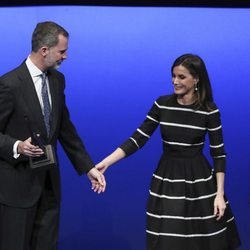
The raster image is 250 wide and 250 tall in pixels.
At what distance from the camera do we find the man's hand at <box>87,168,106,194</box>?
2.54 m

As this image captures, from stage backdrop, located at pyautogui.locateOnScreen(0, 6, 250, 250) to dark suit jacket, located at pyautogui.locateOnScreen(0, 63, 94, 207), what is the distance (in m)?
0.66

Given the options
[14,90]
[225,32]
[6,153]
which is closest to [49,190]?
[6,153]

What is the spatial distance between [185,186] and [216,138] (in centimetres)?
25

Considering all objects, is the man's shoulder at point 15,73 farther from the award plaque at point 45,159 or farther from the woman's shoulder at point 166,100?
the woman's shoulder at point 166,100

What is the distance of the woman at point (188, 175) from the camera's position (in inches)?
96.3

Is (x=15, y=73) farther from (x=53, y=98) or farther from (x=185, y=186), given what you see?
(x=185, y=186)

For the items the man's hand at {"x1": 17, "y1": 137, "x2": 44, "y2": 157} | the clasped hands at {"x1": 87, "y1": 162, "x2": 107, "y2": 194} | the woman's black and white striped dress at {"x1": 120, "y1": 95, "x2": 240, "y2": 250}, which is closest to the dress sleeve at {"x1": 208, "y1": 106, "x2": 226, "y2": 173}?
the woman's black and white striped dress at {"x1": 120, "y1": 95, "x2": 240, "y2": 250}

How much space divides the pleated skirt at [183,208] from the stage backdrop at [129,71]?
746 mm

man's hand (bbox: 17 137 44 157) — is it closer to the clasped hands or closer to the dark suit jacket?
the dark suit jacket

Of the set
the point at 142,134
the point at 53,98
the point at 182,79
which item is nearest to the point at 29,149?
the point at 53,98

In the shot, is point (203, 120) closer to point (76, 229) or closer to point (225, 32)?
point (225, 32)

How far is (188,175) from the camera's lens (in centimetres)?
247

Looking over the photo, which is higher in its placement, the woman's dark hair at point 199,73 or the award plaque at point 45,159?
the woman's dark hair at point 199,73

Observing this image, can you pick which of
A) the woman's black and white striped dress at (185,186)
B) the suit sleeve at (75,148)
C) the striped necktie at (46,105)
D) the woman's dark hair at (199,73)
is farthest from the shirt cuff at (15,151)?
the woman's dark hair at (199,73)
